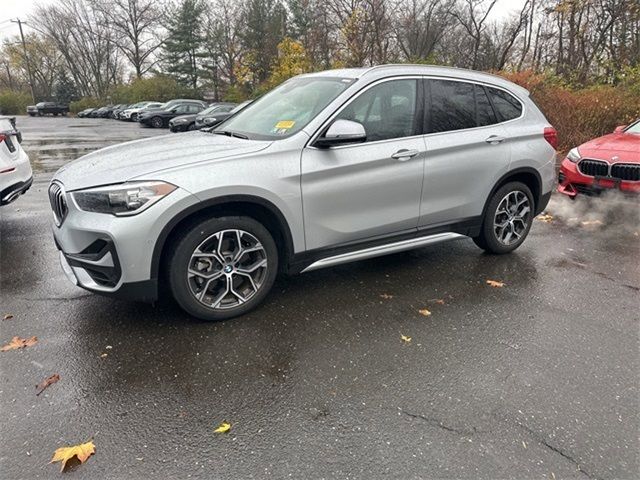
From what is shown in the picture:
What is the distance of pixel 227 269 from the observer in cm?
342

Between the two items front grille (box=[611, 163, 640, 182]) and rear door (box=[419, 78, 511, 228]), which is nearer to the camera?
rear door (box=[419, 78, 511, 228])

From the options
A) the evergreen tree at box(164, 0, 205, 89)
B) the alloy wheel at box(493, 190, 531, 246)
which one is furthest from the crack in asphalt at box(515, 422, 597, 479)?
the evergreen tree at box(164, 0, 205, 89)

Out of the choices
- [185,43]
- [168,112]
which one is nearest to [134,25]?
[185,43]

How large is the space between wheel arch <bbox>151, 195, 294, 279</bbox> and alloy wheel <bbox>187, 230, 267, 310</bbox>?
0.17 meters

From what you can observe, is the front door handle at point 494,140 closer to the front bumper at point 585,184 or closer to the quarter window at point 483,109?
the quarter window at point 483,109

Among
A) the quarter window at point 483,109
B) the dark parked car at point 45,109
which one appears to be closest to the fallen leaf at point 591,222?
the quarter window at point 483,109

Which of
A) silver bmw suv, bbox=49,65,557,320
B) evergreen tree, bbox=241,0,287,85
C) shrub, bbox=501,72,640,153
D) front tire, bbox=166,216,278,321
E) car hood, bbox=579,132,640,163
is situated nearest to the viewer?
silver bmw suv, bbox=49,65,557,320

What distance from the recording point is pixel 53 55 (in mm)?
63188

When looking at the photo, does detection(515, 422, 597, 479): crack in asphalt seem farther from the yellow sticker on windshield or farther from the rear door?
the yellow sticker on windshield

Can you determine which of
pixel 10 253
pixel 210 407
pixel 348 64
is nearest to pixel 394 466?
pixel 210 407

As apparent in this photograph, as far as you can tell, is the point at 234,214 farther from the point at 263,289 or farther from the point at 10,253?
the point at 10,253

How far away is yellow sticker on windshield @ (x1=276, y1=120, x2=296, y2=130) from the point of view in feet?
12.2

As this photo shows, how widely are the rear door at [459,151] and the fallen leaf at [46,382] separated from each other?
9.99 feet

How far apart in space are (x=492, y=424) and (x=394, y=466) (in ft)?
2.10
